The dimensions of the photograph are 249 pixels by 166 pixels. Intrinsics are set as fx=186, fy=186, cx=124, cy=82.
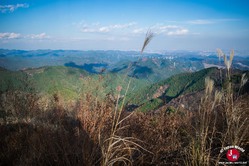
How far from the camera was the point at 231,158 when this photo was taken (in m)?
2.05

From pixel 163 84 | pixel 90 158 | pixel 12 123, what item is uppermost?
pixel 90 158

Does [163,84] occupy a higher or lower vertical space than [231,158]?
lower

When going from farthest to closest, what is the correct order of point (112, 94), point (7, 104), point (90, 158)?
point (7, 104)
point (112, 94)
point (90, 158)

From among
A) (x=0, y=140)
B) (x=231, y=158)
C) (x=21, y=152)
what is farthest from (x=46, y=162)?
(x=231, y=158)

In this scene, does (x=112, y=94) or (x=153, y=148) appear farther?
(x=112, y=94)

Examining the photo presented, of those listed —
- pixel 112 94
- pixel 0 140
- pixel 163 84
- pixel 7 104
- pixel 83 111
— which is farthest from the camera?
pixel 163 84

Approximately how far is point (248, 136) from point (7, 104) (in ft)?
17.8

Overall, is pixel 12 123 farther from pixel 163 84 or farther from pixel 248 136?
pixel 163 84

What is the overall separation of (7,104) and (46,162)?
12.1 feet

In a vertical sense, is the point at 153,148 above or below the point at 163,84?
above

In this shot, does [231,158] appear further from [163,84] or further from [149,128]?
[163,84]

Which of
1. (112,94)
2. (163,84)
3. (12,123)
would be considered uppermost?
(112,94)

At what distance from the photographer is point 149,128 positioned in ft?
10.5

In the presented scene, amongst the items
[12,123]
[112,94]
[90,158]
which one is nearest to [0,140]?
[12,123]
